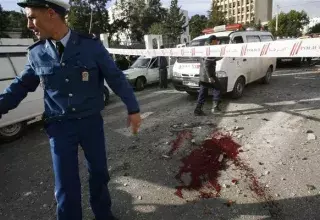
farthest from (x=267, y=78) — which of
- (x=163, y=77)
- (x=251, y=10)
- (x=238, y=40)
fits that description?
(x=251, y=10)

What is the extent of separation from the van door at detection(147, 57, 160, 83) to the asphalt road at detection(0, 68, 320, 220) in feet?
14.8

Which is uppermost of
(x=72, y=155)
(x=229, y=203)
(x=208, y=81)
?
(x=208, y=81)

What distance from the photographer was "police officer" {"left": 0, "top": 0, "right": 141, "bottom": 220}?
2.13m

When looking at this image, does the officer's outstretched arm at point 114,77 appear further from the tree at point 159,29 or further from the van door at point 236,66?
the tree at point 159,29

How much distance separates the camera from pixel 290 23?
194 feet

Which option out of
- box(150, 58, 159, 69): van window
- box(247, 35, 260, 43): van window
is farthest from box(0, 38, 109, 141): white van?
box(247, 35, 260, 43): van window

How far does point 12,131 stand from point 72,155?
14.0ft

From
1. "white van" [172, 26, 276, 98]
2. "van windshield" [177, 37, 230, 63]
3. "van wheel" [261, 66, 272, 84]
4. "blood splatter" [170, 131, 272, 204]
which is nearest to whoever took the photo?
"blood splatter" [170, 131, 272, 204]

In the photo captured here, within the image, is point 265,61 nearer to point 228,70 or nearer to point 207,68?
point 228,70

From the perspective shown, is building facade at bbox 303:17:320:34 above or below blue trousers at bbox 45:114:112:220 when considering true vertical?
above

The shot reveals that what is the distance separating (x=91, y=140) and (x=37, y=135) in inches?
170

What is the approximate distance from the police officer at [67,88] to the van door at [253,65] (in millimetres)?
6818

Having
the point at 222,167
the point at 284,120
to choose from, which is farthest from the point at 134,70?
the point at 222,167

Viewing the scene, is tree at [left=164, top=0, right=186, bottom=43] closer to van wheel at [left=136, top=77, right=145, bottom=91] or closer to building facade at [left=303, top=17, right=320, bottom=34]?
van wheel at [left=136, top=77, right=145, bottom=91]
